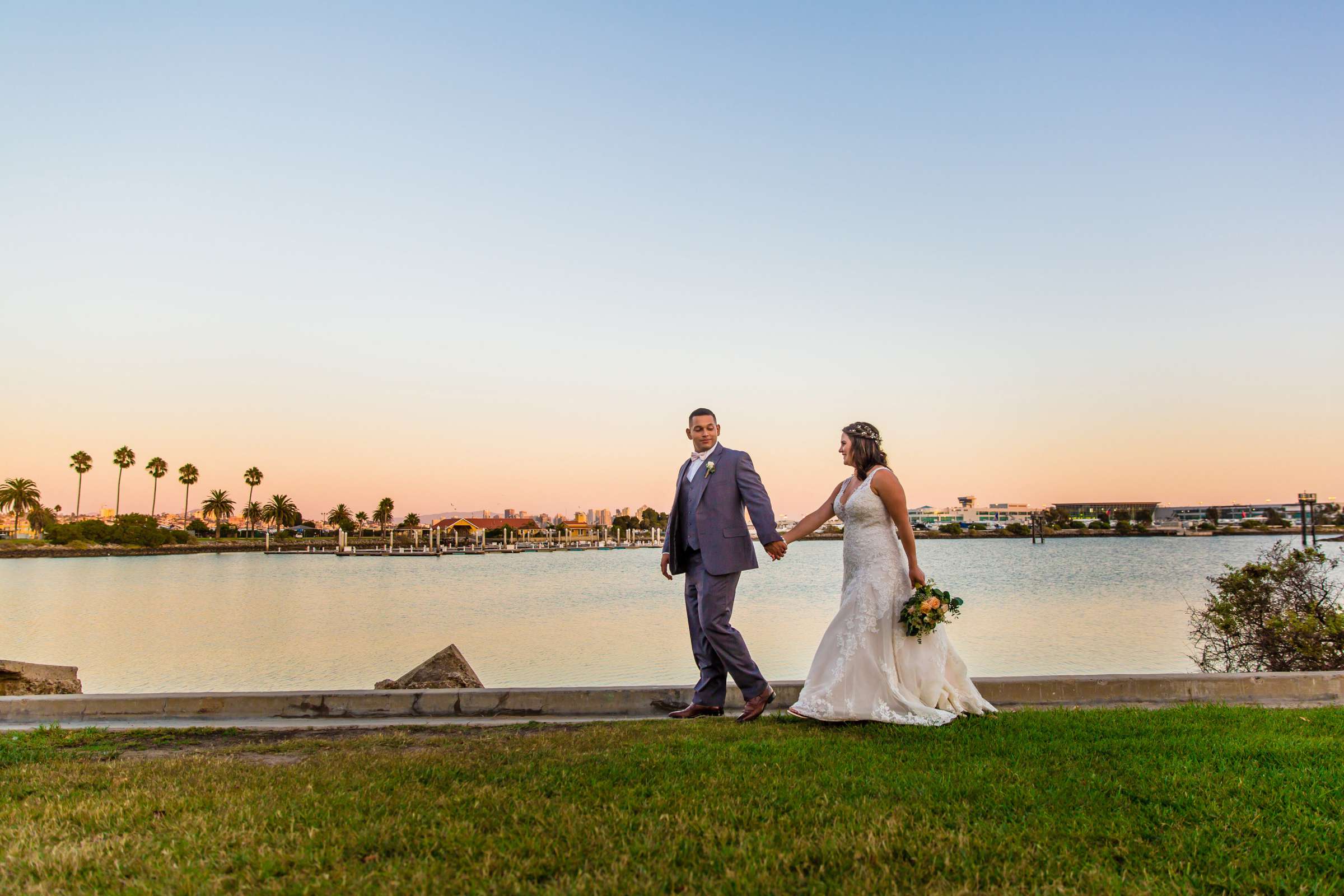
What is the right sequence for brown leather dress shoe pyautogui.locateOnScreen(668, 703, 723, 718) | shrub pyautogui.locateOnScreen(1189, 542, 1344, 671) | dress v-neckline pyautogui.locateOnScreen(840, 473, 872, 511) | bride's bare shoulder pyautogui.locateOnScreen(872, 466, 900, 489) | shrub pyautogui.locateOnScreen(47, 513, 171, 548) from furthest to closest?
shrub pyautogui.locateOnScreen(47, 513, 171, 548), shrub pyautogui.locateOnScreen(1189, 542, 1344, 671), brown leather dress shoe pyautogui.locateOnScreen(668, 703, 723, 718), dress v-neckline pyautogui.locateOnScreen(840, 473, 872, 511), bride's bare shoulder pyautogui.locateOnScreen(872, 466, 900, 489)

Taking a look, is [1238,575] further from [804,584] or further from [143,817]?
[804,584]

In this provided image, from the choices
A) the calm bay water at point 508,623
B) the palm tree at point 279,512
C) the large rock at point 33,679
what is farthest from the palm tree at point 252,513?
the large rock at point 33,679

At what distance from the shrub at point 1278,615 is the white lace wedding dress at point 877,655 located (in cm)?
598

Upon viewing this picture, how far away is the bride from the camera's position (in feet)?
19.8

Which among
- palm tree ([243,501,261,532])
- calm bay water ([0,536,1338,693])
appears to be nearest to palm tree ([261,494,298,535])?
palm tree ([243,501,261,532])

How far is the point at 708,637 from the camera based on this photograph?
6.65 metres

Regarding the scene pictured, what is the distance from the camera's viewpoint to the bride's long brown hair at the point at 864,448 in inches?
257

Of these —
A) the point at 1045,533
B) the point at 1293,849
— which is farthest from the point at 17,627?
the point at 1045,533

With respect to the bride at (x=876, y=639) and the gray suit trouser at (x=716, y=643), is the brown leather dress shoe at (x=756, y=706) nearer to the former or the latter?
the gray suit trouser at (x=716, y=643)

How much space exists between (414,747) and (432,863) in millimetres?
2571

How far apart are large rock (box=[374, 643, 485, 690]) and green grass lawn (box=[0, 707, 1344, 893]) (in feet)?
11.2

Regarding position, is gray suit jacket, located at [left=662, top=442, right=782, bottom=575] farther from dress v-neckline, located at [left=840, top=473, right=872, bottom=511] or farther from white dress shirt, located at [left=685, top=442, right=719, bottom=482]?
dress v-neckline, located at [left=840, top=473, right=872, bottom=511]

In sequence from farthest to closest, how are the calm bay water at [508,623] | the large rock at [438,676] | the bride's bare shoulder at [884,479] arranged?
the calm bay water at [508,623]
the large rock at [438,676]
the bride's bare shoulder at [884,479]

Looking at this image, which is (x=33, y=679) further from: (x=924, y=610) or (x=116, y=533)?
(x=116, y=533)
